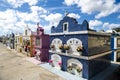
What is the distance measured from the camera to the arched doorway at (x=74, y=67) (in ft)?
48.9

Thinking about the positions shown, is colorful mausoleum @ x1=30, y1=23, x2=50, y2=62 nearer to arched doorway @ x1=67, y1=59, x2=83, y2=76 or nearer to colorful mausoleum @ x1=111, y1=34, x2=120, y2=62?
arched doorway @ x1=67, y1=59, x2=83, y2=76

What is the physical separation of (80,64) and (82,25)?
5059 mm

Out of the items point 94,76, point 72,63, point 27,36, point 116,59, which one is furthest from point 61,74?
point 27,36

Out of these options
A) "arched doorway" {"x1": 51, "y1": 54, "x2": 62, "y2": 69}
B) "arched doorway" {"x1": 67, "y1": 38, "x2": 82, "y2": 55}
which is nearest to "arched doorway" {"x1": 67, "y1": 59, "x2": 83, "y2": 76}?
"arched doorway" {"x1": 67, "y1": 38, "x2": 82, "y2": 55}

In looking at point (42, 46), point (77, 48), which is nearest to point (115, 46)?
point (77, 48)

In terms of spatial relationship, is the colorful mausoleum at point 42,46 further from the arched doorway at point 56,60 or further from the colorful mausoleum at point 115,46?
the colorful mausoleum at point 115,46

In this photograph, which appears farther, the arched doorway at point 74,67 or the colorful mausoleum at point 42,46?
the colorful mausoleum at point 42,46

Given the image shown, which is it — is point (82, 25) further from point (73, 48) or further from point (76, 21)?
point (73, 48)

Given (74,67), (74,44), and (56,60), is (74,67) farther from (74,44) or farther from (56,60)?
(56,60)

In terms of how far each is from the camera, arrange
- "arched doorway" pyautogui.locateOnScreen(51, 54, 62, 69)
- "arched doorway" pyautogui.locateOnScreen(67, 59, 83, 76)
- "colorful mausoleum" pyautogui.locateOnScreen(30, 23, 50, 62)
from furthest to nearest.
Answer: "colorful mausoleum" pyautogui.locateOnScreen(30, 23, 50, 62) → "arched doorway" pyautogui.locateOnScreen(51, 54, 62, 69) → "arched doorway" pyautogui.locateOnScreen(67, 59, 83, 76)

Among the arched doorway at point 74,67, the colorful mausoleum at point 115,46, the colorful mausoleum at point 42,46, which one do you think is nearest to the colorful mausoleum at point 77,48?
the arched doorway at point 74,67

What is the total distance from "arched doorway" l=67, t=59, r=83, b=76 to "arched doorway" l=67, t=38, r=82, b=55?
1.18m

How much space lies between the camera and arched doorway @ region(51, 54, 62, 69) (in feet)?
59.6

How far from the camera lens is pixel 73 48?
51.8 ft
